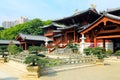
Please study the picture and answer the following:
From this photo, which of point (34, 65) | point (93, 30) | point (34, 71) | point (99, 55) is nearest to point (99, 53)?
point (99, 55)

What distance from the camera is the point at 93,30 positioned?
77.8 feet

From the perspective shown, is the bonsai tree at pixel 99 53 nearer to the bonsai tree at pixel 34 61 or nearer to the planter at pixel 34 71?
the bonsai tree at pixel 34 61

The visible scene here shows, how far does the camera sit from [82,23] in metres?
33.3

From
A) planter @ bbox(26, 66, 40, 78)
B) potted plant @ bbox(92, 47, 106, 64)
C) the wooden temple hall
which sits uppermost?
the wooden temple hall

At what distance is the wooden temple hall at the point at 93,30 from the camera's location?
2137cm

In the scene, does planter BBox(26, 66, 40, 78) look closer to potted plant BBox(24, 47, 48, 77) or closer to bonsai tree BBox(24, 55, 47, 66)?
potted plant BBox(24, 47, 48, 77)

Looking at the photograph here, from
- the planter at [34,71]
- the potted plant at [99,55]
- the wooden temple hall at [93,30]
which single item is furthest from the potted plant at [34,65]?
the wooden temple hall at [93,30]

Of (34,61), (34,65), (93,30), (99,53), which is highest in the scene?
(93,30)

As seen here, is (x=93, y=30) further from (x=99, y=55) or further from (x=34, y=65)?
(x=34, y=65)

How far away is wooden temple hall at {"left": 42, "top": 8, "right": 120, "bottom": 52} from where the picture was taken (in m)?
21.4

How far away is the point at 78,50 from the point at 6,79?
16.2m

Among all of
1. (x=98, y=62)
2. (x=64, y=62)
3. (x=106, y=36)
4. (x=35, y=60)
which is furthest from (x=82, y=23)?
(x=35, y=60)

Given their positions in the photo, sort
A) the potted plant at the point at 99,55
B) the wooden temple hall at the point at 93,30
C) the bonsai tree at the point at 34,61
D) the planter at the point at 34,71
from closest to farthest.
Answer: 1. the planter at the point at 34,71
2. the bonsai tree at the point at 34,61
3. the potted plant at the point at 99,55
4. the wooden temple hall at the point at 93,30

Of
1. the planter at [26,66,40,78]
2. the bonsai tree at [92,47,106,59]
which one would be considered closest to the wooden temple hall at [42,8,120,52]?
the bonsai tree at [92,47,106,59]
